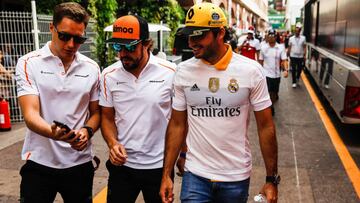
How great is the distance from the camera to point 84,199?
122 inches

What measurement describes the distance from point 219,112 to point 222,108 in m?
0.03

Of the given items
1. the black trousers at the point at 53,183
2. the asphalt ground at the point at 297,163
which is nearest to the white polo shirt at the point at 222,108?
the black trousers at the point at 53,183

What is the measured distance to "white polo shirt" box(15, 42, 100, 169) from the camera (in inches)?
114

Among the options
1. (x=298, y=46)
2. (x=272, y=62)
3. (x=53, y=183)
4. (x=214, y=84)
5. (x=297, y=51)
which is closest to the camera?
(x=214, y=84)

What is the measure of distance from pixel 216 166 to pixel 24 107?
1334mm

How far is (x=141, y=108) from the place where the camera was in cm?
302

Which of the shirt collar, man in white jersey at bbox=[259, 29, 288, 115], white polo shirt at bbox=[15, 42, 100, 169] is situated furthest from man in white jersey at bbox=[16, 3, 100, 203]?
man in white jersey at bbox=[259, 29, 288, 115]

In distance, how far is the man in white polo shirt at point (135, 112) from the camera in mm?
3000

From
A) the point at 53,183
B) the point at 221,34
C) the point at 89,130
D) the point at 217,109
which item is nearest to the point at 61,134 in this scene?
the point at 89,130

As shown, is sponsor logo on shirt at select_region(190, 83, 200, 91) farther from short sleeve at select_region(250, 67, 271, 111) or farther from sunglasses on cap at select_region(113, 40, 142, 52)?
sunglasses on cap at select_region(113, 40, 142, 52)

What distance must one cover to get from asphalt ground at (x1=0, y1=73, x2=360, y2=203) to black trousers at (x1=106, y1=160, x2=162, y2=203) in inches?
73.5

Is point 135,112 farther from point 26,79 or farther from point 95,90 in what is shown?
point 26,79

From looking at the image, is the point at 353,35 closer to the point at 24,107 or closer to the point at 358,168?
the point at 358,168

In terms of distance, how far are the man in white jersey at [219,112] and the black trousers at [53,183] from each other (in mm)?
625
